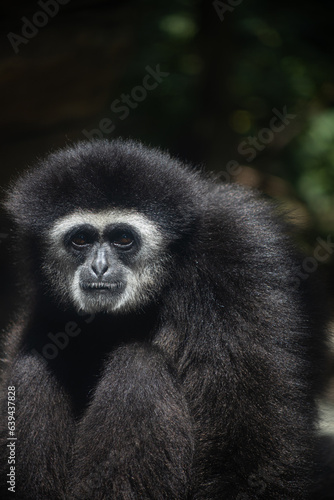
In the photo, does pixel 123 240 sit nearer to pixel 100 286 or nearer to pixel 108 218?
pixel 108 218

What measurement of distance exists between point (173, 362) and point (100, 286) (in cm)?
96

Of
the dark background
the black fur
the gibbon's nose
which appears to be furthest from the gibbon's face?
the dark background

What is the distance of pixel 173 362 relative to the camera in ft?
17.1

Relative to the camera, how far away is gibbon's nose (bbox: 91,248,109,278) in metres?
5.43

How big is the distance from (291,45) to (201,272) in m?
5.54

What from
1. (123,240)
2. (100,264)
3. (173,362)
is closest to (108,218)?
(123,240)

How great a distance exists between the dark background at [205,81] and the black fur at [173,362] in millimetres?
2639

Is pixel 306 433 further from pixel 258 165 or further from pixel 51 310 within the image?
pixel 258 165

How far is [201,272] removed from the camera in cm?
527

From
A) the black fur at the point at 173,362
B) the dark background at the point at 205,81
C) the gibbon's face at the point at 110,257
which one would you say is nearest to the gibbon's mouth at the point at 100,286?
the gibbon's face at the point at 110,257

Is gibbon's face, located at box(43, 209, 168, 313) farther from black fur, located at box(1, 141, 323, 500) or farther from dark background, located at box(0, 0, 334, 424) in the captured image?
dark background, located at box(0, 0, 334, 424)

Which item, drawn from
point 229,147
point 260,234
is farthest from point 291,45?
point 260,234

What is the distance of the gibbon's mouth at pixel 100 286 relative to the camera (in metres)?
5.44

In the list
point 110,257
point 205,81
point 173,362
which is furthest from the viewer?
point 205,81
